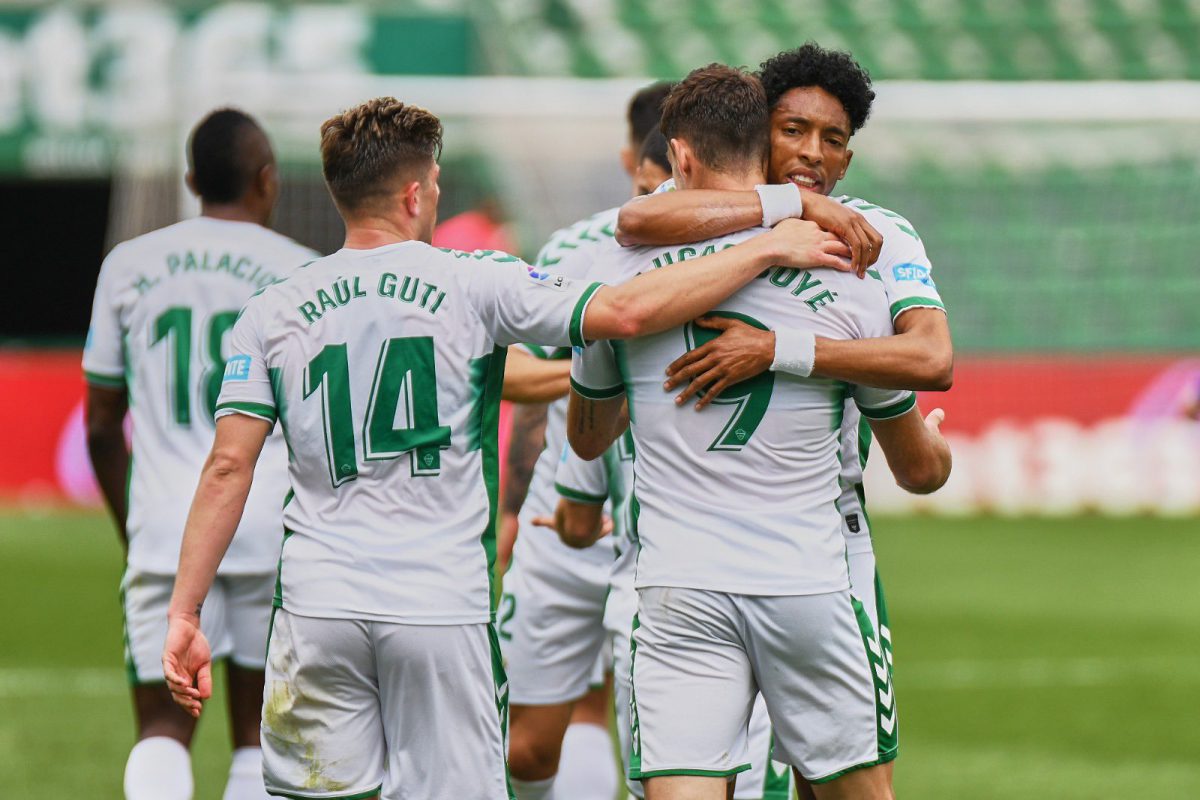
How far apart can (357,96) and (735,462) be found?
11.5 meters

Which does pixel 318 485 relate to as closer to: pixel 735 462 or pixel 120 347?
pixel 735 462

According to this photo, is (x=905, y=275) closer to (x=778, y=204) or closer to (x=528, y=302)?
(x=778, y=204)

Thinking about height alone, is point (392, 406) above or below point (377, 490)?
above

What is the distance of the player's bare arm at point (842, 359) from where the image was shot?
12.7 feet

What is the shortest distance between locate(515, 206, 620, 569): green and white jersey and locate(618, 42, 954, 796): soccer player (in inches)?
51.8

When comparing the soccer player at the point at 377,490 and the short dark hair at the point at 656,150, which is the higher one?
the short dark hair at the point at 656,150

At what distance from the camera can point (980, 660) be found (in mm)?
10352

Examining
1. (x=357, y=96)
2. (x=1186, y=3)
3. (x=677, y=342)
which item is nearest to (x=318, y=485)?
(x=677, y=342)

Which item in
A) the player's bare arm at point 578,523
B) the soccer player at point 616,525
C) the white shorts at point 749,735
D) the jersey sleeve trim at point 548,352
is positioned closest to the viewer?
the white shorts at point 749,735

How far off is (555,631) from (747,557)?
186 cm

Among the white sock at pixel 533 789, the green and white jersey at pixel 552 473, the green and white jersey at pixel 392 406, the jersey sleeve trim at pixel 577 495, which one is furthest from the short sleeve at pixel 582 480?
the green and white jersey at pixel 392 406

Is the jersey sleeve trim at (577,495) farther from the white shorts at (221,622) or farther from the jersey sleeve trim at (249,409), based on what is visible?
the jersey sleeve trim at (249,409)

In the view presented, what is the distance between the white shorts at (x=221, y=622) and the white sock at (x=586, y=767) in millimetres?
1197

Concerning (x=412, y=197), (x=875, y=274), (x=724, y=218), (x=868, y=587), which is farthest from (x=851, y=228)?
(x=412, y=197)
